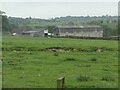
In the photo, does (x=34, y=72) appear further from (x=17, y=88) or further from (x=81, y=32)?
(x=81, y=32)

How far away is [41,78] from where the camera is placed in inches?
679

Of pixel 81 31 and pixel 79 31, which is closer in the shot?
pixel 81 31

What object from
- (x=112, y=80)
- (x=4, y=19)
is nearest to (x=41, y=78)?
(x=112, y=80)

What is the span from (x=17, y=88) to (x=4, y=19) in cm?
9578

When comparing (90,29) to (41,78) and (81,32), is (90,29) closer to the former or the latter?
(81,32)

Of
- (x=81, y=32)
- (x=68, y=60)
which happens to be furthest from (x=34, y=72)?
(x=81, y=32)

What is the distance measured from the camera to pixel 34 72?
64.2 ft

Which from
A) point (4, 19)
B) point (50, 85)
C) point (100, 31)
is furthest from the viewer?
point (100, 31)

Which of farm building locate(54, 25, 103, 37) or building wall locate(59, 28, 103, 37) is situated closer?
farm building locate(54, 25, 103, 37)

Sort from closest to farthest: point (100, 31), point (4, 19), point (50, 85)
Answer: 1. point (50, 85)
2. point (4, 19)
3. point (100, 31)

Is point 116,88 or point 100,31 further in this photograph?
point 100,31

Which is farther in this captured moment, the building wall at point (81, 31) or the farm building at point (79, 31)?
the building wall at point (81, 31)

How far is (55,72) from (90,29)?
114597 millimetres

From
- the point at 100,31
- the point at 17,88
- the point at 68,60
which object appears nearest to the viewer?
the point at 17,88
